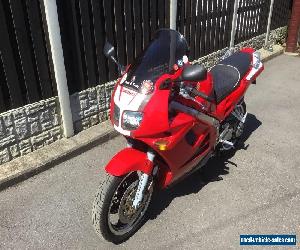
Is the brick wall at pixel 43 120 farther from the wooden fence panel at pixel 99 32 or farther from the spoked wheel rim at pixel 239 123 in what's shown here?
the spoked wheel rim at pixel 239 123

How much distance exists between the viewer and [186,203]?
3.86m

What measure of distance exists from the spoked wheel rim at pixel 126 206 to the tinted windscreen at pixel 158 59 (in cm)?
93

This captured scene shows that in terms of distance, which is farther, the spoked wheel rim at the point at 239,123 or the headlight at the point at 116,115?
the spoked wheel rim at the point at 239,123

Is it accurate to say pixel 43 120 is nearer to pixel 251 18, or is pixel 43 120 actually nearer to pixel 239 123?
pixel 239 123

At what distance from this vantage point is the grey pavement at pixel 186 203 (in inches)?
134

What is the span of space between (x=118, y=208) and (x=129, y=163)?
57 cm

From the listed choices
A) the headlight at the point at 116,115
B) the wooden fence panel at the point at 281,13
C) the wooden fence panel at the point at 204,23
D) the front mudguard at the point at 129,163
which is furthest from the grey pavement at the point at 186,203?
the wooden fence panel at the point at 281,13

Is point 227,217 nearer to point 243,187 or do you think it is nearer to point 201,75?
point 243,187

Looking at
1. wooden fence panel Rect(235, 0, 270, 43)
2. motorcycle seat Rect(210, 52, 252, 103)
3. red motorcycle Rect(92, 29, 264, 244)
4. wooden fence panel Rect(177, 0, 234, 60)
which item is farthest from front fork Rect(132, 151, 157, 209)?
wooden fence panel Rect(235, 0, 270, 43)

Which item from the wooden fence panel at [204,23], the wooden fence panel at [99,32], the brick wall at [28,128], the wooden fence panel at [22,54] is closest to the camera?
the wooden fence panel at [22,54]

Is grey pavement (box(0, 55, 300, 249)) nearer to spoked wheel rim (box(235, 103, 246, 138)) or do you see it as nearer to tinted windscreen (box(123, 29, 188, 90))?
spoked wheel rim (box(235, 103, 246, 138))

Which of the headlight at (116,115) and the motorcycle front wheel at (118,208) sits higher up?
the headlight at (116,115)

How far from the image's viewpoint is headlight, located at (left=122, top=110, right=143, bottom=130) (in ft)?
9.24

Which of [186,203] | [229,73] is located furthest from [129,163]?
[229,73]
